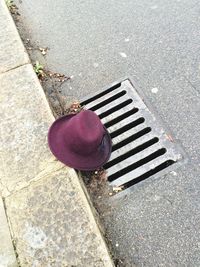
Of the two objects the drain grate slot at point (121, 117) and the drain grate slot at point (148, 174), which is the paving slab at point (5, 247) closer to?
the drain grate slot at point (148, 174)

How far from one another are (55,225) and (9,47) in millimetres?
1824

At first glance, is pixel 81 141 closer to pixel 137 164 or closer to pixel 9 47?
pixel 137 164

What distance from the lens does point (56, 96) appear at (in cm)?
324

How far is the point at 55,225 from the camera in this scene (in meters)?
2.43

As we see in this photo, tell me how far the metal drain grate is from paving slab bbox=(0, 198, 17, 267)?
76 cm

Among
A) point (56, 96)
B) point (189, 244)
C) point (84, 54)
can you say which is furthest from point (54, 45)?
point (189, 244)

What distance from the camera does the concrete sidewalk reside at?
2334mm

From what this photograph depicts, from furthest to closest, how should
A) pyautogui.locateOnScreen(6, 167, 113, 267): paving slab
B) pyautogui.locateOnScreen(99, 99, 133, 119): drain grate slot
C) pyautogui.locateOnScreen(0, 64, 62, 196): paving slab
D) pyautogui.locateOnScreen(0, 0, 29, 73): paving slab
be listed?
1. pyautogui.locateOnScreen(0, 0, 29, 73): paving slab
2. pyautogui.locateOnScreen(99, 99, 133, 119): drain grate slot
3. pyautogui.locateOnScreen(0, 64, 62, 196): paving slab
4. pyautogui.locateOnScreen(6, 167, 113, 267): paving slab

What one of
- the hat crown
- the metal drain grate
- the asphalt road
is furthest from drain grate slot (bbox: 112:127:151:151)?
the hat crown

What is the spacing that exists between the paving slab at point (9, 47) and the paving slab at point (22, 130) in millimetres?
94

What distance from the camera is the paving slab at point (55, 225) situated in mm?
2311

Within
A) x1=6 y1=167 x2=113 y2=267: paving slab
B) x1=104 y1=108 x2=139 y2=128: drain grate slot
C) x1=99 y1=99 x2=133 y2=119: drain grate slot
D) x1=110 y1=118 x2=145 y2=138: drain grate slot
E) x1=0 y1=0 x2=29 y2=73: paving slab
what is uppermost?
x1=0 y1=0 x2=29 y2=73: paving slab

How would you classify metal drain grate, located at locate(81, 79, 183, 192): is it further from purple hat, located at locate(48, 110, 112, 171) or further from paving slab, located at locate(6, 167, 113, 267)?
paving slab, located at locate(6, 167, 113, 267)

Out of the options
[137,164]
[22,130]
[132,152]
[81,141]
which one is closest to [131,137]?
[132,152]
